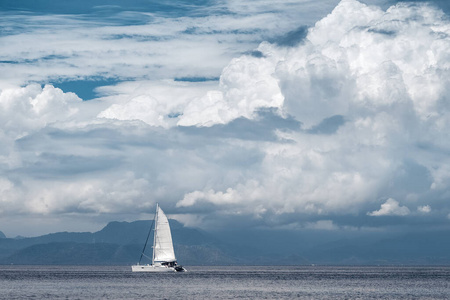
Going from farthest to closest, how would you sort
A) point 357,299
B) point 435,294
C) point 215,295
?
point 435,294
point 215,295
point 357,299

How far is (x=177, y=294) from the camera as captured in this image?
508 feet

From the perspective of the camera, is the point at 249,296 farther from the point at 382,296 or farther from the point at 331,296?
the point at 382,296

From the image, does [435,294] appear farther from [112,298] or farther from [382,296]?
[112,298]

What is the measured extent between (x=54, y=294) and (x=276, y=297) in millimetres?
49187

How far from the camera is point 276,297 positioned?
14675 centimetres

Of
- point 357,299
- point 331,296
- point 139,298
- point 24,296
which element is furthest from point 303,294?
point 24,296

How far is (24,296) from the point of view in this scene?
5822 inches

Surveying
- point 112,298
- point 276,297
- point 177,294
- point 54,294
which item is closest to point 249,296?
point 276,297

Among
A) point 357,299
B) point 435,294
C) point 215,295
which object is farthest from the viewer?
point 435,294

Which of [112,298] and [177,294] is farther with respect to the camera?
[177,294]

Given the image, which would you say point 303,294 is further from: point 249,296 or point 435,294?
point 435,294

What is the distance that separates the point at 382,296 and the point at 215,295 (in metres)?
36.4

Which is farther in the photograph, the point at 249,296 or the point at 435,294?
the point at 435,294

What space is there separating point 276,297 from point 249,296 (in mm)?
5893
